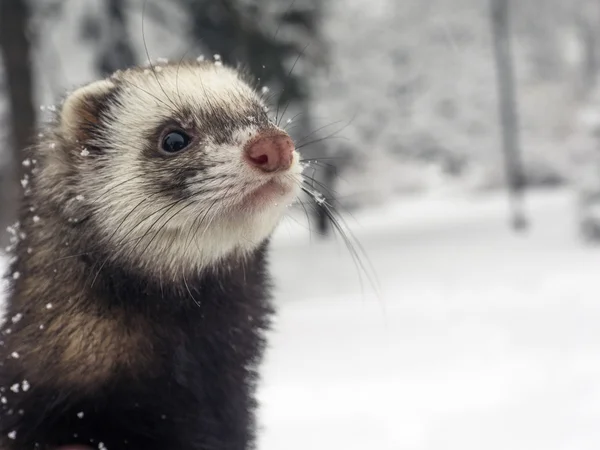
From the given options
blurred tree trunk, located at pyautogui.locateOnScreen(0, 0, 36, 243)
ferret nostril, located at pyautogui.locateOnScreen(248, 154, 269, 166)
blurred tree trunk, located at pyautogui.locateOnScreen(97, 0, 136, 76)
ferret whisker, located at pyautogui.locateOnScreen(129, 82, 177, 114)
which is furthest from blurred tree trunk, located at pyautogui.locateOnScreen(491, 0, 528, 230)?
ferret nostril, located at pyautogui.locateOnScreen(248, 154, 269, 166)

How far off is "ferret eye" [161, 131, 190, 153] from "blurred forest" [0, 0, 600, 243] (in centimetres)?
464

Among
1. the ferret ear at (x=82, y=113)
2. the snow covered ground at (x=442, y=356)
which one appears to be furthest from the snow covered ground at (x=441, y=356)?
the ferret ear at (x=82, y=113)

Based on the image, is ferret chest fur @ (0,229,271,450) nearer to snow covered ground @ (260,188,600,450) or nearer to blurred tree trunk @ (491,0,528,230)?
snow covered ground @ (260,188,600,450)

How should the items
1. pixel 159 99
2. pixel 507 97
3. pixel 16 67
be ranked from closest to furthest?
1. pixel 159 99
2. pixel 16 67
3. pixel 507 97

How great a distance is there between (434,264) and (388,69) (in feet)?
21.8

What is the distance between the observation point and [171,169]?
4.48 feet

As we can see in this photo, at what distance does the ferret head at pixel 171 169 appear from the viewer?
51.3 inches

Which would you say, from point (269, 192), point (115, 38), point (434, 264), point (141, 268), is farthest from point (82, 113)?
point (434, 264)

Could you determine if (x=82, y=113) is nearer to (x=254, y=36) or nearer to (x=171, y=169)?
(x=171, y=169)

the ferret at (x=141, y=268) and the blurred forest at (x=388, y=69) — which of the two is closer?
the ferret at (x=141, y=268)

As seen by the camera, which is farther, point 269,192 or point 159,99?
point 159,99

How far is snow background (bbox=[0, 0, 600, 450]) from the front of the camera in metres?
3.65

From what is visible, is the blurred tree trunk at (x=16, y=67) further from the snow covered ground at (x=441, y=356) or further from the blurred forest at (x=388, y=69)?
the snow covered ground at (x=441, y=356)

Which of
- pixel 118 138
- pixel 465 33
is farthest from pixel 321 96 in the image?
pixel 118 138
